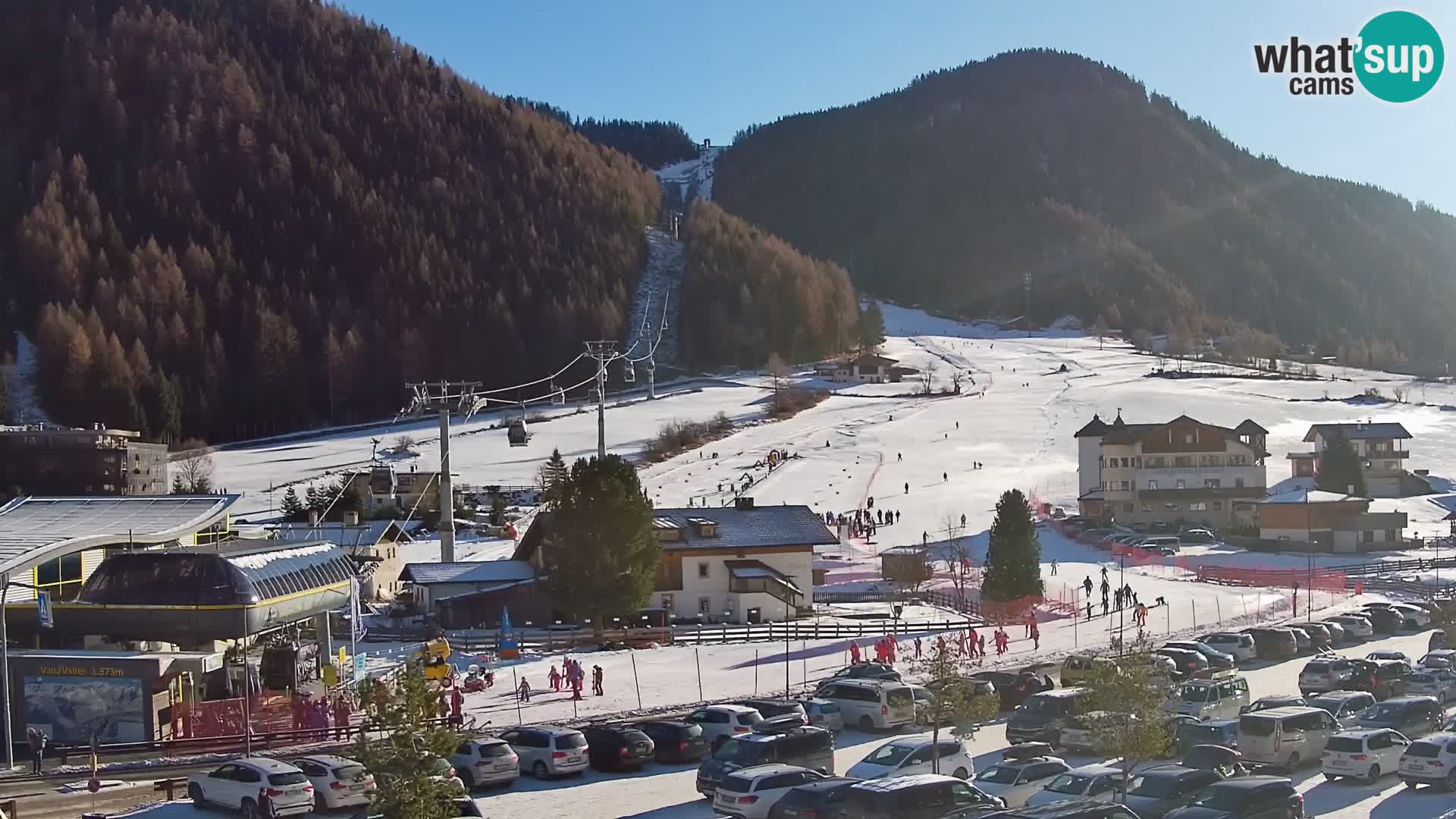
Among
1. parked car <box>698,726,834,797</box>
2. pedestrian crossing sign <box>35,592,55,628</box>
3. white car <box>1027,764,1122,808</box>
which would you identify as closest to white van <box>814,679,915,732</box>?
parked car <box>698,726,834,797</box>

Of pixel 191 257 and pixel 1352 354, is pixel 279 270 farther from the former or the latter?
pixel 1352 354

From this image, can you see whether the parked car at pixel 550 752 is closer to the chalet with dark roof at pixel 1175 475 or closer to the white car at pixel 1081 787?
the white car at pixel 1081 787

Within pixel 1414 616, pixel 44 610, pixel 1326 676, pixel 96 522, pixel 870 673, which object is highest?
pixel 96 522

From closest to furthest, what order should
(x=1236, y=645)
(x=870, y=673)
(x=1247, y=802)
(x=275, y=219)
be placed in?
(x=1247, y=802) < (x=870, y=673) < (x=1236, y=645) < (x=275, y=219)

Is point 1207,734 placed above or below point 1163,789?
below

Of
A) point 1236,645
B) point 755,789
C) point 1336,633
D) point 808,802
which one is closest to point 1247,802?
point 808,802

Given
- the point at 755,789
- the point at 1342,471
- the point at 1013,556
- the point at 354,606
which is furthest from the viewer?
the point at 1342,471

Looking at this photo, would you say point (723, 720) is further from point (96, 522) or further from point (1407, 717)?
point (96, 522)
